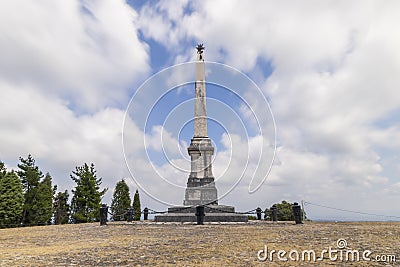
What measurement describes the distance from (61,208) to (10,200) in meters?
14.9

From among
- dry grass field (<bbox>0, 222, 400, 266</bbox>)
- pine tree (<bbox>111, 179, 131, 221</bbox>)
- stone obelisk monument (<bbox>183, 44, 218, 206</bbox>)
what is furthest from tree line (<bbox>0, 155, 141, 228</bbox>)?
dry grass field (<bbox>0, 222, 400, 266</bbox>)

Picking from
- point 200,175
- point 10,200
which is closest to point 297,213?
point 200,175

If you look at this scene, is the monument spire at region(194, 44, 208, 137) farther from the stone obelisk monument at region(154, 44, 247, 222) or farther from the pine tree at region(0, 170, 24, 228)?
the pine tree at region(0, 170, 24, 228)

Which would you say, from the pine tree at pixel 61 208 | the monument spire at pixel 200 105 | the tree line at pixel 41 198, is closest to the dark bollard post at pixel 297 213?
the monument spire at pixel 200 105

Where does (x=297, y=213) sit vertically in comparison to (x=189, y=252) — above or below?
above

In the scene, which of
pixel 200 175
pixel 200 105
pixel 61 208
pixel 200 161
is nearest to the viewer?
pixel 200 175

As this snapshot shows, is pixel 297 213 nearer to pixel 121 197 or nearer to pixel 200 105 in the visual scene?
pixel 200 105

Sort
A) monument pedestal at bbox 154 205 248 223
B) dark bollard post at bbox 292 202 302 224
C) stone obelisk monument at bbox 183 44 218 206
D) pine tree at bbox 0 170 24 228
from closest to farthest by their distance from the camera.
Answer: dark bollard post at bbox 292 202 302 224
monument pedestal at bbox 154 205 248 223
stone obelisk monument at bbox 183 44 218 206
pine tree at bbox 0 170 24 228

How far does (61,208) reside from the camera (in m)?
52.7

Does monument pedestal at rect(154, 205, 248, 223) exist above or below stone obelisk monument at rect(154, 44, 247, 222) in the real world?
below

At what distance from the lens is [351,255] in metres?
8.25

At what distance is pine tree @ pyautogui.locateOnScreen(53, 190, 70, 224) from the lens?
1928 inches

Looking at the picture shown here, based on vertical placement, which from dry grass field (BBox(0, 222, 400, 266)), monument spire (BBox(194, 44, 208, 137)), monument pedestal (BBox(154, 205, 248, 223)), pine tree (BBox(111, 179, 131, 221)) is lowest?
dry grass field (BBox(0, 222, 400, 266))

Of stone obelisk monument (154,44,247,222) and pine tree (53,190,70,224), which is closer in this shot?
stone obelisk monument (154,44,247,222)
